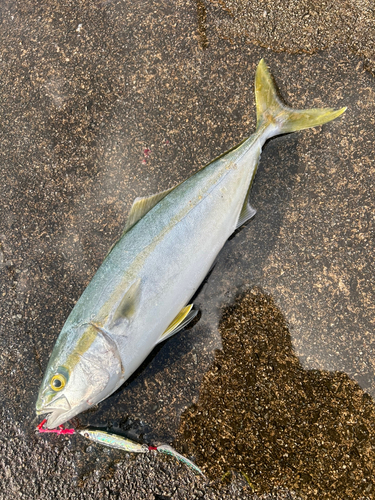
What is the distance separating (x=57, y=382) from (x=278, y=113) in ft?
7.14

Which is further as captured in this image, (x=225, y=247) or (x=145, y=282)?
(x=225, y=247)

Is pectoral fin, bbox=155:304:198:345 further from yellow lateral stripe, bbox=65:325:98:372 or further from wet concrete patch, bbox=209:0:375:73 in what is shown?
wet concrete patch, bbox=209:0:375:73

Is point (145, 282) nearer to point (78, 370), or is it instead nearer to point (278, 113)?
point (78, 370)

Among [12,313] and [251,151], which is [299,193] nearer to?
[251,151]

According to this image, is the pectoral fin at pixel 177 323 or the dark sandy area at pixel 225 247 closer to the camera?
the pectoral fin at pixel 177 323

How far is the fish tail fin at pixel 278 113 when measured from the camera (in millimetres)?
2277

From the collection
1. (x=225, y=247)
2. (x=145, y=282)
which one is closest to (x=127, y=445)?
(x=145, y=282)

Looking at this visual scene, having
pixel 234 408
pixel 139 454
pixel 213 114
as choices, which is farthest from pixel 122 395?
pixel 213 114

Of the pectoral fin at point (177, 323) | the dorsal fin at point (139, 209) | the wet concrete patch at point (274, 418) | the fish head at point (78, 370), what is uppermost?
the dorsal fin at point (139, 209)

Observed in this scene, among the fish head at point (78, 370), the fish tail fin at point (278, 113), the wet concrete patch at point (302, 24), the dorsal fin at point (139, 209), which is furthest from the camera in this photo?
the wet concrete patch at point (302, 24)

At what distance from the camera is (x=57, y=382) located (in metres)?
2.00

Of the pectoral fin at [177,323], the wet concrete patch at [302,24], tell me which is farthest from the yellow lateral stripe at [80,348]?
the wet concrete patch at [302,24]

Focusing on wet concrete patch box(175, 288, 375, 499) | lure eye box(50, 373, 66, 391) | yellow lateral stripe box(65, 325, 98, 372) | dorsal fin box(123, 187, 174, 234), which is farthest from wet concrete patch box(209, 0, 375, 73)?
Result: lure eye box(50, 373, 66, 391)

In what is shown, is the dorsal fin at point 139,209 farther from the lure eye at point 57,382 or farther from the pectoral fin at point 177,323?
the lure eye at point 57,382
